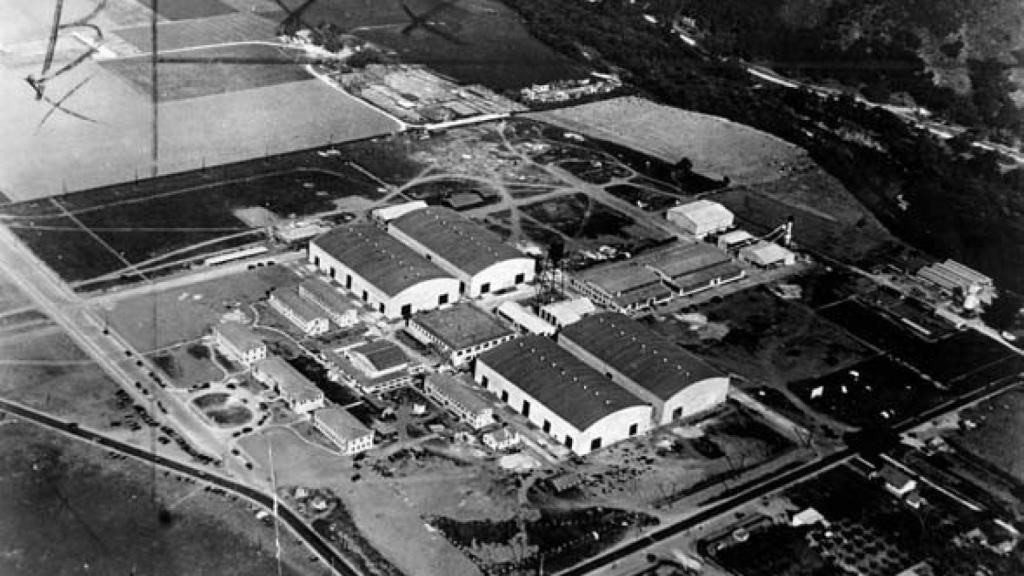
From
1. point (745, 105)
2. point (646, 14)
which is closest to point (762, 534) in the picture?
point (745, 105)

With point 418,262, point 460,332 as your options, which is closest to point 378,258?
point 418,262

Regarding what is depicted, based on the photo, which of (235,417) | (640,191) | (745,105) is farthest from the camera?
(745,105)

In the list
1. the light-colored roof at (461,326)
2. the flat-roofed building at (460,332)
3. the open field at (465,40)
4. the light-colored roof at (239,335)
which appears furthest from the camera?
the open field at (465,40)

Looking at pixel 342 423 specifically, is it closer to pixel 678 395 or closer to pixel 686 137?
pixel 678 395

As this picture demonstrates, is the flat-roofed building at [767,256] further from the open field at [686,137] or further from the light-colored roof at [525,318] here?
the light-colored roof at [525,318]

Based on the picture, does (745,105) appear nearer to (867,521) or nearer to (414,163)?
(414,163)

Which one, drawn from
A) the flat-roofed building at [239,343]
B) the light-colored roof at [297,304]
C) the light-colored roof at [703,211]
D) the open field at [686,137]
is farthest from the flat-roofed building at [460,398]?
the open field at [686,137]
